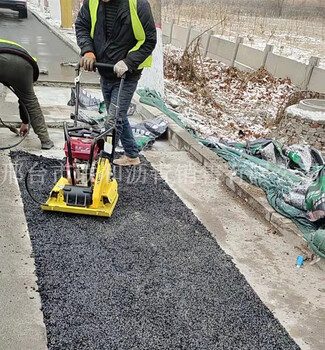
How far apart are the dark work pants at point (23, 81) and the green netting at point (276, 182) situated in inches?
78.5

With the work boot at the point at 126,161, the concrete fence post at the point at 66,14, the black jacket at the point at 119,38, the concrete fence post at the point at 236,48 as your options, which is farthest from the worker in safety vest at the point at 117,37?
the concrete fence post at the point at 66,14

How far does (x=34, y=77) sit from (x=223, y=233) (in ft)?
8.55

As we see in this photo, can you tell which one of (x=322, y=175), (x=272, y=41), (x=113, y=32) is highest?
(x=113, y=32)

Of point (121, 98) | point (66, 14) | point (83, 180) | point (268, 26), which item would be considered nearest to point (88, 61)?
point (121, 98)

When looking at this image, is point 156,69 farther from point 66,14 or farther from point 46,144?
point 66,14

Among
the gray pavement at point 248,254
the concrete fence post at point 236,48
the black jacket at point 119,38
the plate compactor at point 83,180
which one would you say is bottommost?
the concrete fence post at point 236,48

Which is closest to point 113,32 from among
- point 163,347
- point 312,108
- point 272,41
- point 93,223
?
point 93,223

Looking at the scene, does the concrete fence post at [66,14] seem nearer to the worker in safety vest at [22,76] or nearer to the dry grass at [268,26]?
the dry grass at [268,26]

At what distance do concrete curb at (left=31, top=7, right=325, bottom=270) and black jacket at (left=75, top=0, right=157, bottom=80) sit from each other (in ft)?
4.39

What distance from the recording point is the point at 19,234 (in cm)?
321

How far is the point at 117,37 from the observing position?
3.94 m

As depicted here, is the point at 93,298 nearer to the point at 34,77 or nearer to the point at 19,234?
the point at 19,234

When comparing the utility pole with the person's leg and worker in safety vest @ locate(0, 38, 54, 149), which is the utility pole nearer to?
worker in safety vest @ locate(0, 38, 54, 149)

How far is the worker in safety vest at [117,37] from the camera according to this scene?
383 cm
